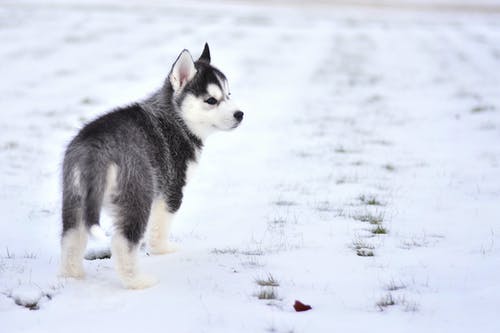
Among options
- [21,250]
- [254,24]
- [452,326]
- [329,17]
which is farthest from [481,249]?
[329,17]

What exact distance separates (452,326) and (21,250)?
4201 mm

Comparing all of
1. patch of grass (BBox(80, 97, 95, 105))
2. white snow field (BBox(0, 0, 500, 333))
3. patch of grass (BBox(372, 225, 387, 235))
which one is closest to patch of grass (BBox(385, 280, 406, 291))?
white snow field (BBox(0, 0, 500, 333))

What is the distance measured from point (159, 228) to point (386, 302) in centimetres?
229

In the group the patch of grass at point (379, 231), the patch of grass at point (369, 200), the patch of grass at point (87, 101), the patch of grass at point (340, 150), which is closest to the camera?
the patch of grass at point (379, 231)

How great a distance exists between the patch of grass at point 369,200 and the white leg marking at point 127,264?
12.4 feet

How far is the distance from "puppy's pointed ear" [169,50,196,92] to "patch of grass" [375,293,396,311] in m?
2.76

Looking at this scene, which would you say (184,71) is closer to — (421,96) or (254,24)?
(421,96)

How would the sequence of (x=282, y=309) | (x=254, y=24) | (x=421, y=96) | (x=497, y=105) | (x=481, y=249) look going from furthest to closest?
(x=254, y=24) < (x=421, y=96) < (x=497, y=105) < (x=481, y=249) < (x=282, y=309)

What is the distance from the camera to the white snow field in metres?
4.59

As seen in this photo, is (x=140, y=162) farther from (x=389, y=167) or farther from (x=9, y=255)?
(x=389, y=167)

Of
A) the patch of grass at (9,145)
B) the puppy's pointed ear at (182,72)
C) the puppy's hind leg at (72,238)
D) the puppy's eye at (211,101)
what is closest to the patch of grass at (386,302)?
the puppy's hind leg at (72,238)

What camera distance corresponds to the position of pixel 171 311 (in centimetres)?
454

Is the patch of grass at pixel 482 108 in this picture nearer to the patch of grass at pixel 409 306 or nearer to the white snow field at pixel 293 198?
the white snow field at pixel 293 198

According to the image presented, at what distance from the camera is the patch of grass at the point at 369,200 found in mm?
7914
